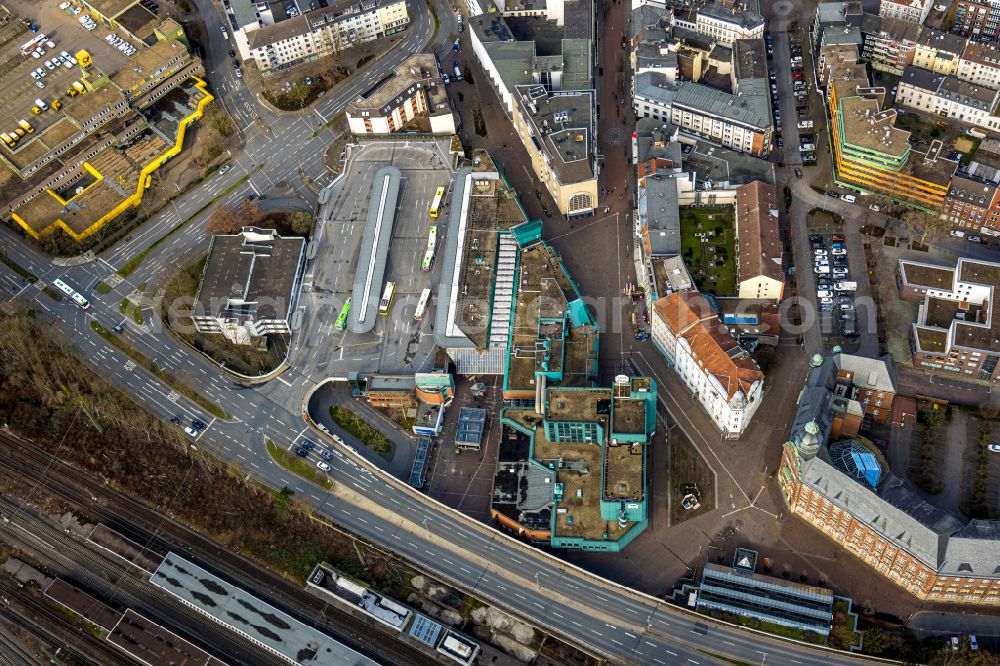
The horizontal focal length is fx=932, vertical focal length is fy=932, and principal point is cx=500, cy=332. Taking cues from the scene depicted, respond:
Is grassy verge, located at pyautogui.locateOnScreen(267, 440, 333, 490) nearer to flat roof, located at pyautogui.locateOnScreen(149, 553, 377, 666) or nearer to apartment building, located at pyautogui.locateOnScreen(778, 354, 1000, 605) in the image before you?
flat roof, located at pyautogui.locateOnScreen(149, 553, 377, 666)

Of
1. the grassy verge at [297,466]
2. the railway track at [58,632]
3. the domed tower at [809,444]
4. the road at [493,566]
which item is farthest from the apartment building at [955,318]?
the railway track at [58,632]

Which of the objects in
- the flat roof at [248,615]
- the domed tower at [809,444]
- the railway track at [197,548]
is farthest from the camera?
the railway track at [197,548]

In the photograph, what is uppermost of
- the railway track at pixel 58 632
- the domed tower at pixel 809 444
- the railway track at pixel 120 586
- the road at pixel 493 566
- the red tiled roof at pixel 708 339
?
the red tiled roof at pixel 708 339

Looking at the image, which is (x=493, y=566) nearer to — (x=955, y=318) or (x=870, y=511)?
(x=870, y=511)

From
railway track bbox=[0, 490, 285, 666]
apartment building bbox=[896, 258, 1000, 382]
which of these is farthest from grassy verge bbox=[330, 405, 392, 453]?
apartment building bbox=[896, 258, 1000, 382]

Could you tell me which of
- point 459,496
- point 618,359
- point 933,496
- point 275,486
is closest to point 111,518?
point 275,486

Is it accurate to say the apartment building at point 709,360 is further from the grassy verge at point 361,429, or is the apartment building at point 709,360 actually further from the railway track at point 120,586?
the railway track at point 120,586

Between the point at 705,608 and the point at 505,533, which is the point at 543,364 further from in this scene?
the point at 705,608
